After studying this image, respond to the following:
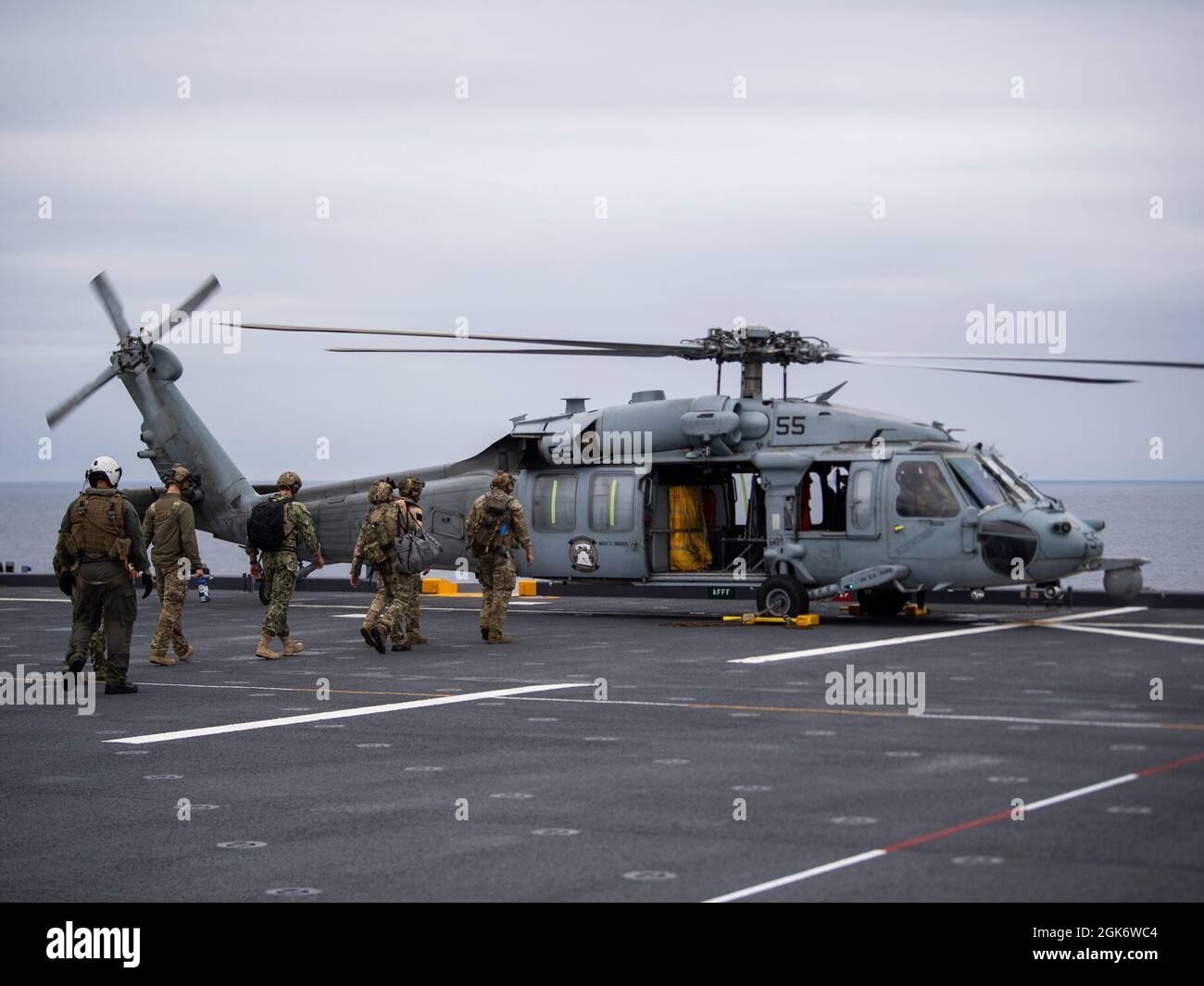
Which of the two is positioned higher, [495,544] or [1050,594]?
[495,544]

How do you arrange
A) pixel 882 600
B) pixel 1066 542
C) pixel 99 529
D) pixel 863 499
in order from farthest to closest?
1. pixel 882 600
2. pixel 863 499
3. pixel 1066 542
4. pixel 99 529

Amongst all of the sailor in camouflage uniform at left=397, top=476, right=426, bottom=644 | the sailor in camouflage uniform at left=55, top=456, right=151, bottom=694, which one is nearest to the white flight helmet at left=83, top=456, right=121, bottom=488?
the sailor in camouflage uniform at left=55, top=456, right=151, bottom=694

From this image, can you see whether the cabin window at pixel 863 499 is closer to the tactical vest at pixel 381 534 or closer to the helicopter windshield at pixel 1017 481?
the helicopter windshield at pixel 1017 481

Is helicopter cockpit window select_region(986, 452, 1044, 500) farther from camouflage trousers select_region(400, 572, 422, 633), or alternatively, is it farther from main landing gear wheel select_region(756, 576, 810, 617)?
camouflage trousers select_region(400, 572, 422, 633)

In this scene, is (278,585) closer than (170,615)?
No

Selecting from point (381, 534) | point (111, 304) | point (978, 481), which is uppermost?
point (111, 304)

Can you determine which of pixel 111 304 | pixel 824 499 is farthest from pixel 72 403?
pixel 824 499

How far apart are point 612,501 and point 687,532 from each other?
4.05ft

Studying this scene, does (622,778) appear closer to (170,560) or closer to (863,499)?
(170,560)

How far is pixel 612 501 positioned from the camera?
22297mm

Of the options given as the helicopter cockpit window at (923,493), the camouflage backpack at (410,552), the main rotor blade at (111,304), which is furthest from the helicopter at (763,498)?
the main rotor blade at (111,304)

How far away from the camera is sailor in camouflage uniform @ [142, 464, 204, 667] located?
17.0 meters

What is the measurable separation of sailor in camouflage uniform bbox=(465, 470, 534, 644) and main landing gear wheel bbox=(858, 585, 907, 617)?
5709 millimetres
